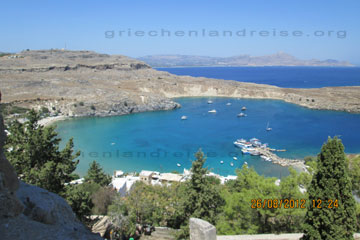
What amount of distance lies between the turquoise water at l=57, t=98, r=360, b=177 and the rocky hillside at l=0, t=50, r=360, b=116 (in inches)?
209

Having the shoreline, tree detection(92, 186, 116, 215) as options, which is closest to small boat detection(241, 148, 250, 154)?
tree detection(92, 186, 116, 215)

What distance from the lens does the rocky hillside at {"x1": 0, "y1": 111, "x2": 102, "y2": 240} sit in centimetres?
434

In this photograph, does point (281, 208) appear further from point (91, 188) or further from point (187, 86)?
point (187, 86)

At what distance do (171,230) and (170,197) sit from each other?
2661mm

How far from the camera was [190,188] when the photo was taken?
12.9 m

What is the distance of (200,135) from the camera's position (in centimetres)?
4553

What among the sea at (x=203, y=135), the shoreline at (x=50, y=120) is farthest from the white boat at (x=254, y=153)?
the shoreline at (x=50, y=120)

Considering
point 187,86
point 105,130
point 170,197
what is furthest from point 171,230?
point 187,86

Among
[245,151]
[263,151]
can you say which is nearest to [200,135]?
[245,151]

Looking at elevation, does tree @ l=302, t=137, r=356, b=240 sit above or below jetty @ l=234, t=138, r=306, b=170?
above

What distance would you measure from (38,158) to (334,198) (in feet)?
37.3

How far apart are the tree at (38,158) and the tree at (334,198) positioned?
32.1ft

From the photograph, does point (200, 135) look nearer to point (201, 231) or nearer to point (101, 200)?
point (101, 200)
